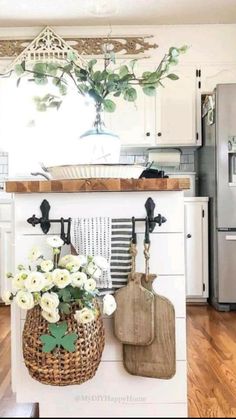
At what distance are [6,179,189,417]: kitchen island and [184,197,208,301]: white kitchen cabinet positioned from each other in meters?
2.18

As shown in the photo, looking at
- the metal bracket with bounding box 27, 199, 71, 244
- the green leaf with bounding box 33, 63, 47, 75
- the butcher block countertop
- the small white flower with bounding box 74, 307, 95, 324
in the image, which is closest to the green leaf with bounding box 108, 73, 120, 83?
the green leaf with bounding box 33, 63, 47, 75

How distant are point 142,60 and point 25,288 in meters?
3.14

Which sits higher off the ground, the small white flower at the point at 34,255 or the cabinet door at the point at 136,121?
the cabinet door at the point at 136,121

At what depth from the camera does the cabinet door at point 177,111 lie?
4008 mm

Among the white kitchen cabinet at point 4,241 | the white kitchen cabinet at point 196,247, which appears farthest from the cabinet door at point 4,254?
the white kitchen cabinet at point 196,247

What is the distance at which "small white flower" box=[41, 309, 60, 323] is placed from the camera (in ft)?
4.46

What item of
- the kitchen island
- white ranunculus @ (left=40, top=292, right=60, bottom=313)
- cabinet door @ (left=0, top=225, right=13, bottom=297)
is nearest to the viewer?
white ranunculus @ (left=40, top=292, right=60, bottom=313)

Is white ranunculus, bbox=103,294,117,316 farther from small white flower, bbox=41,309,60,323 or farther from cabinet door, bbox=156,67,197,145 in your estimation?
cabinet door, bbox=156,67,197,145

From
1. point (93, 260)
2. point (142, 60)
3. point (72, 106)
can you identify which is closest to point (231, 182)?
point (142, 60)

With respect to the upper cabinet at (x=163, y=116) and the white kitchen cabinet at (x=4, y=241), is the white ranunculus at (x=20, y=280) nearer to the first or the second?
the white kitchen cabinet at (x=4, y=241)

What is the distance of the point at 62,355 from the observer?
1.36 metres

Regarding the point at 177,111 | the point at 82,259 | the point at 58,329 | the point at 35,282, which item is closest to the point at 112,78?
the point at 82,259

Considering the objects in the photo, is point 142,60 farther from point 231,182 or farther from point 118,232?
point 118,232

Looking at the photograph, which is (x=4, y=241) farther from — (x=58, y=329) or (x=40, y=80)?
(x=58, y=329)
